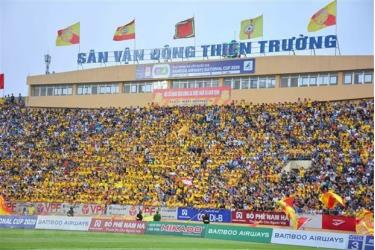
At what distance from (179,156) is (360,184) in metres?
11.3

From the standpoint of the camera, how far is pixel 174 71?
49.5 meters

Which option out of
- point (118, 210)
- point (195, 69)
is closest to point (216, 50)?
point (195, 69)

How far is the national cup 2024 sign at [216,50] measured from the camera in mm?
44719

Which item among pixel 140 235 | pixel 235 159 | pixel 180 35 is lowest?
pixel 140 235

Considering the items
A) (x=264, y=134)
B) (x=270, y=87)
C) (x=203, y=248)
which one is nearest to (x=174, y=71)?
(x=270, y=87)

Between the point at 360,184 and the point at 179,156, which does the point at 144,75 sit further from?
the point at 360,184

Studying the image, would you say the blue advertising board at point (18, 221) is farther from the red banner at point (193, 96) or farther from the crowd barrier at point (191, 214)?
the red banner at point (193, 96)

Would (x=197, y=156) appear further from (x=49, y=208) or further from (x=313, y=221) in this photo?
(x=313, y=221)

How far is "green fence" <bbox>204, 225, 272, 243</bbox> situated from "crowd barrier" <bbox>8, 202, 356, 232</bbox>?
5160 mm

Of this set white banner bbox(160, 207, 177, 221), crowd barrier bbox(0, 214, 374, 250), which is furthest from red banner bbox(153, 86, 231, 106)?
crowd barrier bbox(0, 214, 374, 250)

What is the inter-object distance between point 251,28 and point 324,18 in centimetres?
516

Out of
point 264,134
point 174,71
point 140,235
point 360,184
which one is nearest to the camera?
point 140,235

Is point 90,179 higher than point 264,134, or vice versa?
point 264,134

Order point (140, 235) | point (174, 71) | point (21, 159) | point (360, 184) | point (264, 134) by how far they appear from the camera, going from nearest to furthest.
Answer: point (140, 235)
point (360, 184)
point (264, 134)
point (21, 159)
point (174, 71)
